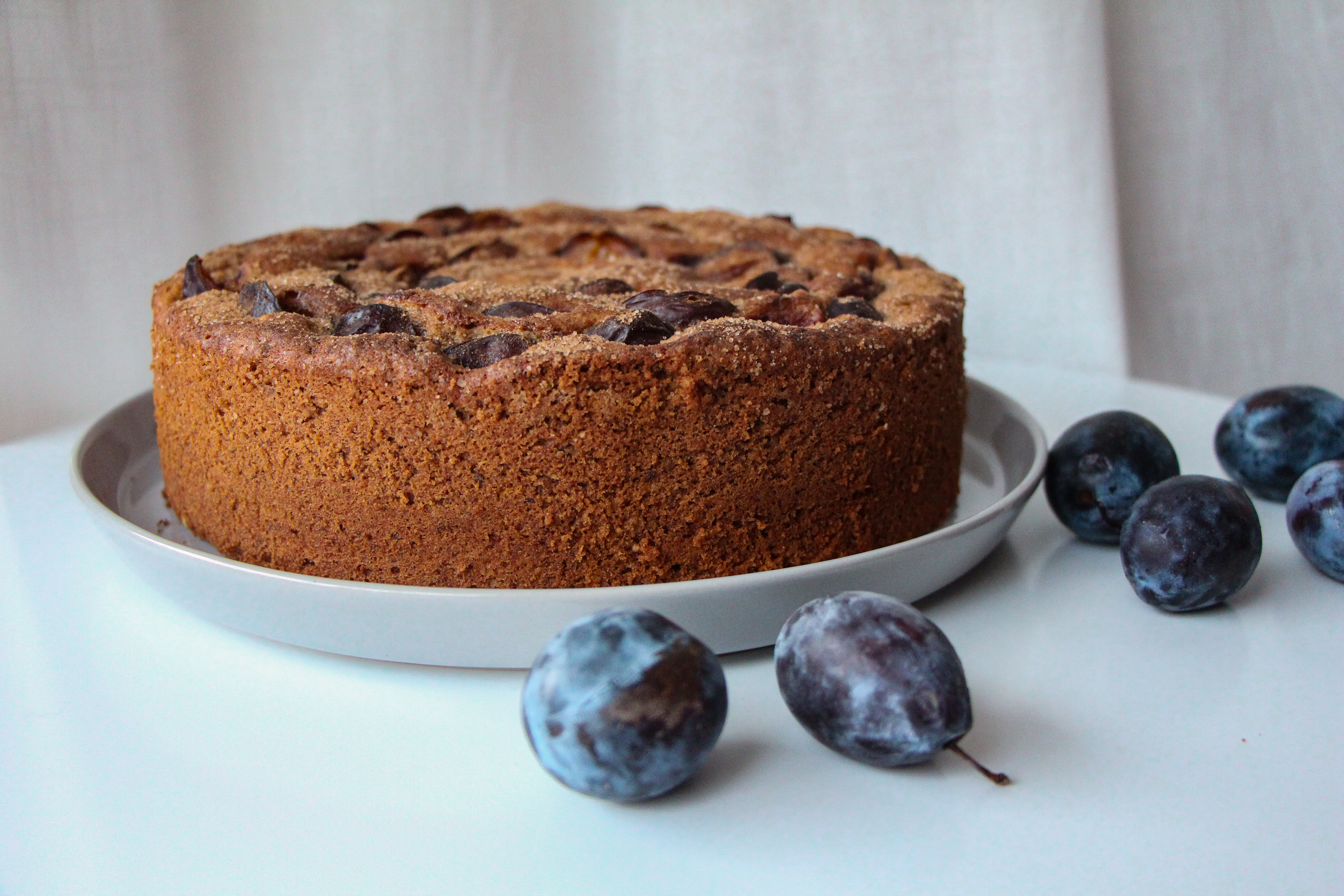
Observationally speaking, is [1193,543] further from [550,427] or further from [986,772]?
[550,427]

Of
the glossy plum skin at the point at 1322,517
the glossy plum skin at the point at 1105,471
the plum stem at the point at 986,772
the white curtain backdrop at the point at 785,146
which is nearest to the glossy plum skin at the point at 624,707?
the plum stem at the point at 986,772

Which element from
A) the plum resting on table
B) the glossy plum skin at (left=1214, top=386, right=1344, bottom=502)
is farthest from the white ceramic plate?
the glossy plum skin at (left=1214, top=386, right=1344, bottom=502)

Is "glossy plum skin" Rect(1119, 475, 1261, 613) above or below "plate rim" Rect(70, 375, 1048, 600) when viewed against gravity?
below

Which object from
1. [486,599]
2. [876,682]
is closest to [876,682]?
[876,682]

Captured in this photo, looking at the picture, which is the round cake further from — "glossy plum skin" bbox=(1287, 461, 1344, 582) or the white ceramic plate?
"glossy plum skin" bbox=(1287, 461, 1344, 582)

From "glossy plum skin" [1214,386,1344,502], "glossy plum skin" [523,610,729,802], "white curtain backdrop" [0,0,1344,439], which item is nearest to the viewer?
"glossy plum skin" [523,610,729,802]

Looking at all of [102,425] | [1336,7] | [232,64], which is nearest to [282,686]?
A: [102,425]

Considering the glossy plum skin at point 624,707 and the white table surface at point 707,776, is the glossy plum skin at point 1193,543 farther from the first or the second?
the glossy plum skin at point 624,707

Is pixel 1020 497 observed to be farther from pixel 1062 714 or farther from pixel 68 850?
pixel 68 850
